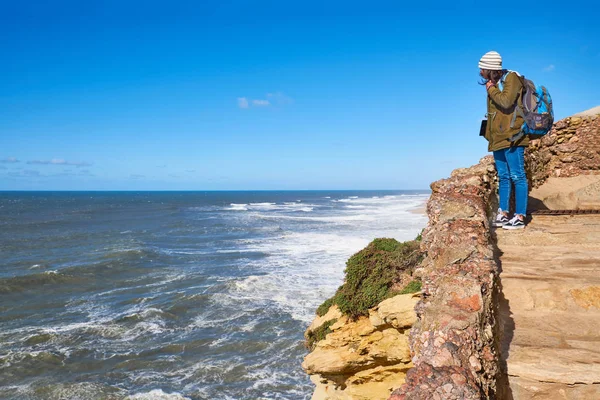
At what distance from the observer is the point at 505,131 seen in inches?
214

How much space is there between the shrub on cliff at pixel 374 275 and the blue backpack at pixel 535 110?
2.71m

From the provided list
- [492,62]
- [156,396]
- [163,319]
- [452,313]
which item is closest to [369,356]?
[452,313]

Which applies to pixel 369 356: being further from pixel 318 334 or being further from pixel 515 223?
pixel 515 223

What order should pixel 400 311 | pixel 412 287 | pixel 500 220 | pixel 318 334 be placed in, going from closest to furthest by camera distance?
pixel 400 311, pixel 500 220, pixel 412 287, pixel 318 334

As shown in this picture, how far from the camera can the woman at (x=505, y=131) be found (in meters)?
5.20

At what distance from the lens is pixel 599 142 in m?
9.04

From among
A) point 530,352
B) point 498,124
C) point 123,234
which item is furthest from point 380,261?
point 123,234

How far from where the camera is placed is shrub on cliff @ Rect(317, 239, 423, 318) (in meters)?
7.07

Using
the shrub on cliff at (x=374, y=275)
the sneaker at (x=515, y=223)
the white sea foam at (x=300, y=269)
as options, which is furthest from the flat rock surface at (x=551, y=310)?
the white sea foam at (x=300, y=269)

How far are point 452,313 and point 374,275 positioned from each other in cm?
469

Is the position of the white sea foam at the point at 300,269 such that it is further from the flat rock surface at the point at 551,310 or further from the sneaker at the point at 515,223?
the flat rock surface at the point at 551,310

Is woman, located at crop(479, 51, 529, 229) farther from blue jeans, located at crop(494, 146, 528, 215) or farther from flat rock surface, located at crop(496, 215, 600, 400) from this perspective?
flat rock surface, located at crop(496, 215, 600, 400)

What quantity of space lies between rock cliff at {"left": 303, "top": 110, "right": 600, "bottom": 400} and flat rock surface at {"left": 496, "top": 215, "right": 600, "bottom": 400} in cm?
24

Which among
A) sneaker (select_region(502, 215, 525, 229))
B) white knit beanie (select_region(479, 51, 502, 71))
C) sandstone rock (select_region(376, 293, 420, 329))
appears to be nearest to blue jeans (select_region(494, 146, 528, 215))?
sneaker (select_region(502, 215, 525, 229))
